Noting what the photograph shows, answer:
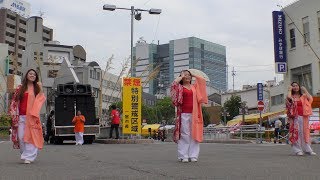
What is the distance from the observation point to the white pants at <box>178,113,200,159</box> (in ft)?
30.5

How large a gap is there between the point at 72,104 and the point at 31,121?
13438 mm

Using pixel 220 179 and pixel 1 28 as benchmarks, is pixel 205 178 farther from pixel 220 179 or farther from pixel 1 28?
pixel 1 28

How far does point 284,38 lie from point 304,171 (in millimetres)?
26326

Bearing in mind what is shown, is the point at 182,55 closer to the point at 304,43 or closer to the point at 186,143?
the point at 304,43

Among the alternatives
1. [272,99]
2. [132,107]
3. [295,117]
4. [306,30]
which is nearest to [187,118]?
[295,117]

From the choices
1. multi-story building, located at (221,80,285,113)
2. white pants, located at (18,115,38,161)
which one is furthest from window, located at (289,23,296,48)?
multi-story building, located at (221,80,285,113)

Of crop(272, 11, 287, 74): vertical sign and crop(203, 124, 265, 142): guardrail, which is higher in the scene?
crop(272, 11, 287, 74): vertical sign

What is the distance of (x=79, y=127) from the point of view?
68.0 feet

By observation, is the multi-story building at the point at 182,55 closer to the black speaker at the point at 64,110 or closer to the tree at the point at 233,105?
the tree at the point at 233,105

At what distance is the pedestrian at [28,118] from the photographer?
920cm

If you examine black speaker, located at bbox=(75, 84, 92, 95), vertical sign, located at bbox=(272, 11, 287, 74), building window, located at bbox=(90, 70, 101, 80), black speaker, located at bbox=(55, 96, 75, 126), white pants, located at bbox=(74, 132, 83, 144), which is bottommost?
white pants, located at bbox=(74, 132, 83, 144)

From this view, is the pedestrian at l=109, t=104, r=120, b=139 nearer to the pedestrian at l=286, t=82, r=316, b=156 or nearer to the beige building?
the pedestrian at l=286, t=82, r=316, b=156

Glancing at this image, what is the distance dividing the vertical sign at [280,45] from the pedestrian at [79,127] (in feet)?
53.4

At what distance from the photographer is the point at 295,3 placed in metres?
32.3
